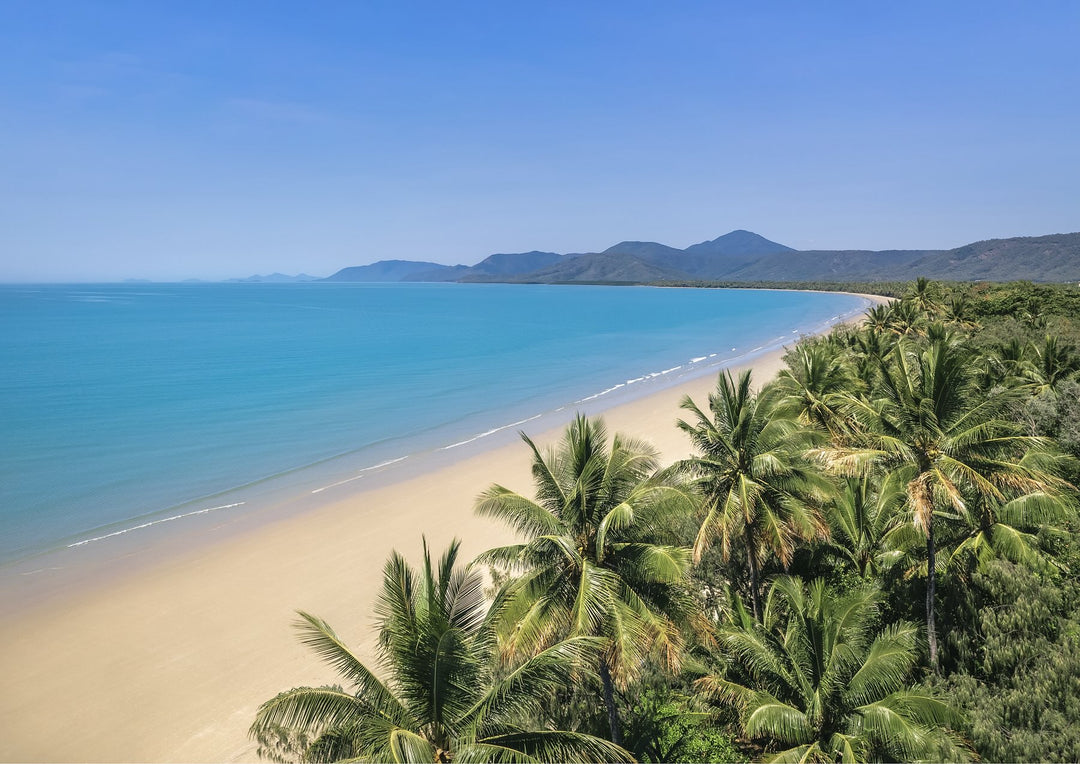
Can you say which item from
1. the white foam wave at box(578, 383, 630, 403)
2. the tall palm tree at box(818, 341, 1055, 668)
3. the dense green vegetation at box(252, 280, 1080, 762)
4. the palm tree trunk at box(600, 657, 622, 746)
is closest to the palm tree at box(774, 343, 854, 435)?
the dense green vegetation at box(252, 280, 1080, 762)

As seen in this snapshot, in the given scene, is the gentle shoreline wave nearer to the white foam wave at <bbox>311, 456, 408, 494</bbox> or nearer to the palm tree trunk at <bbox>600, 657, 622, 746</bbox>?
the white foam wave at <bbox>311, 456, 408, 494</bbox>

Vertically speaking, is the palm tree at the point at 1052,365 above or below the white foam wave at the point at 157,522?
above

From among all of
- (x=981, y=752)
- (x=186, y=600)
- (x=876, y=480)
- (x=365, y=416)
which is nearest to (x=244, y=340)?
(x=365, y=416)

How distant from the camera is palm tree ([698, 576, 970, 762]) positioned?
831cm

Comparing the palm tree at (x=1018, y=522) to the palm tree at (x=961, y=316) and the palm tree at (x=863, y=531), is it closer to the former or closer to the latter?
the palm tree at (x=863, y=531)

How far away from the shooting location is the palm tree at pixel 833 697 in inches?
327

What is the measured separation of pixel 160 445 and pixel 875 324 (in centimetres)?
5401

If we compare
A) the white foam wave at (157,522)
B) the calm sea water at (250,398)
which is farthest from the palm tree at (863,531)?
the white foam wave at (157,522)

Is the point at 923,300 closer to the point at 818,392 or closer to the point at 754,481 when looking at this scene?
the point at 818,392

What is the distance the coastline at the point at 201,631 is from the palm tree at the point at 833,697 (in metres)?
9.52

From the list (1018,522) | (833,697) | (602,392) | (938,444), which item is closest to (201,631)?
(833,697)

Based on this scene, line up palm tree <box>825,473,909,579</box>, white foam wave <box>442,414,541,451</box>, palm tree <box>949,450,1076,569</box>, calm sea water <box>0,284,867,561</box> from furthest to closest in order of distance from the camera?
white foam wave <box>442,414,541,451</box>, calm sea water <box>0,284,867,561</box>, palm tree <box>825,473,909,579</box>, palm tree <box>949,450,1076,569</box>

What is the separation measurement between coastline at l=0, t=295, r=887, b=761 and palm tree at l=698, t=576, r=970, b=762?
9524mm

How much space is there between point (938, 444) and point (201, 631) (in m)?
18.7
